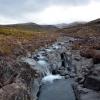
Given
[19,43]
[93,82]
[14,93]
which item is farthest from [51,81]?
[19,43]

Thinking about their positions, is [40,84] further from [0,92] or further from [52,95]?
[0,92]

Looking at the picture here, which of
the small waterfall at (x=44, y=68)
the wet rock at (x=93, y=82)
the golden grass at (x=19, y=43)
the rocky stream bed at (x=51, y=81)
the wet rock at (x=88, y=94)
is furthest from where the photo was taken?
the golden grass at (x=19, y=43)

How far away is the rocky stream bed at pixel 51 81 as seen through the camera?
2138 centimetres

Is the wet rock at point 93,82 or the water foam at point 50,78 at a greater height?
the wet rock at point 93,82

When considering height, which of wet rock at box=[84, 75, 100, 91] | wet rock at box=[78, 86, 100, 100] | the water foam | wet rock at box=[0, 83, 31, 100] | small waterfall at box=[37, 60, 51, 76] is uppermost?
wet rock at box=[0, 83, 31, 100]

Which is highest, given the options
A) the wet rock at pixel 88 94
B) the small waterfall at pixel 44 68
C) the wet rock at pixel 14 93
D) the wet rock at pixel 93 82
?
the wet rock at pixel 14 93

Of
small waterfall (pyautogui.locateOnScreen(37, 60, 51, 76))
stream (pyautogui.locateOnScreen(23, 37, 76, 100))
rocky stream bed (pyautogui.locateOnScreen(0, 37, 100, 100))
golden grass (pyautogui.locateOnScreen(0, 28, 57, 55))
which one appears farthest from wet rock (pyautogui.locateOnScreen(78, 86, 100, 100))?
golden grass (pyautogui.locateOnScreen(0, 28, 57, 55))

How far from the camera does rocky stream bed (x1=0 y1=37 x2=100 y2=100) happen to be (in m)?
→ 21.4

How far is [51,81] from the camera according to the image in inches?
1446

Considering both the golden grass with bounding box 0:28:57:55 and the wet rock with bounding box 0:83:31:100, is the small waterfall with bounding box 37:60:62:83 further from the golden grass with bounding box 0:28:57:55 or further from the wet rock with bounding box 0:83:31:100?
the wet rock with bounding box 0:83:31:100

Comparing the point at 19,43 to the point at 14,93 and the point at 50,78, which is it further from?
the point at 14,93

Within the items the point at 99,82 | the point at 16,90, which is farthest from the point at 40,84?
the point at 16,90

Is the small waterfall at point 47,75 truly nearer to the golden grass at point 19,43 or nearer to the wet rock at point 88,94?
the golden grass at point 19,43

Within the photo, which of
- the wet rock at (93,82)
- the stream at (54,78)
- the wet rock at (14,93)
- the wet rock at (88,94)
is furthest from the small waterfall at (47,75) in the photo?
the wet rock at (14,93)
